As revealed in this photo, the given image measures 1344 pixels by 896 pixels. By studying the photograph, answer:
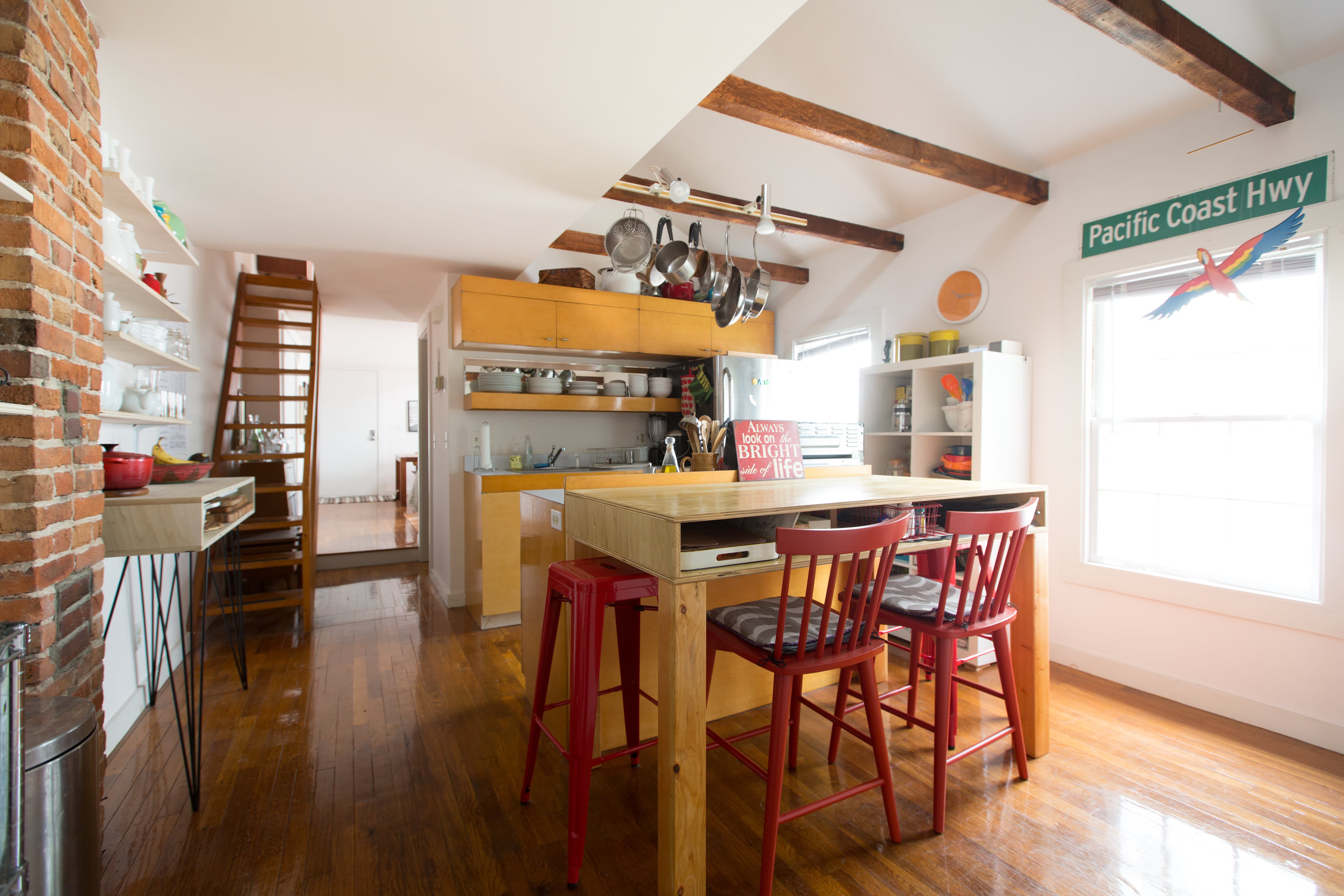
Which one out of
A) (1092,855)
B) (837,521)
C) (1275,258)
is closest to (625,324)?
(837,521)

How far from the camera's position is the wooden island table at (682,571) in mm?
1506

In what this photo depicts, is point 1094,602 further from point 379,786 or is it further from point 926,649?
point 379,786

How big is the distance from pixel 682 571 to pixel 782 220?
2724 millimetres

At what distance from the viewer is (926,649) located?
302cm

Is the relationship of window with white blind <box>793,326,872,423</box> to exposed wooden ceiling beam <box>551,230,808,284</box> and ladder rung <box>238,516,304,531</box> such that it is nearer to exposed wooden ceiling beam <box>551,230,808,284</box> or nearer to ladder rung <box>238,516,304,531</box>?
exposed wooden ceiling beam <box>551,230,808,284</box>

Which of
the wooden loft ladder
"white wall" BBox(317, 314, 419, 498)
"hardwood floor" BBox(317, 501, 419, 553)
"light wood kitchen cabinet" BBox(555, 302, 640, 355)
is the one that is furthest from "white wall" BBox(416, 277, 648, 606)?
"white wall" BBox(317, 314, 419, 498)

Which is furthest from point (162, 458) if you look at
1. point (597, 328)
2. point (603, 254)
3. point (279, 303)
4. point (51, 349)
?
point (603, 254)

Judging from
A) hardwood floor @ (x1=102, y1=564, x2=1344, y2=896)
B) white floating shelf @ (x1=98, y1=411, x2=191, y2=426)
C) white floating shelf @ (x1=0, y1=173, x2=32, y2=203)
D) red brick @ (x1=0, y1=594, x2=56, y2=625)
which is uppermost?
white floating shelf @ (x1=0, y1=173, x2=32, y2=203)

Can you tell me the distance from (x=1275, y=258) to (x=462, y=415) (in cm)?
453

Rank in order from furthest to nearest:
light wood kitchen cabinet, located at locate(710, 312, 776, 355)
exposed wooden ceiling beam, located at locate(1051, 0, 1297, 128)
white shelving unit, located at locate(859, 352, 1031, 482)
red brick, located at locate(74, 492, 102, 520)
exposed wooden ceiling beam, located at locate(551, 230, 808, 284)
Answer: light wood kitchen cabinet, located at locate(710, 312, 776, 355)
exposed wooden ceiling beam, located at locate(551, 230, 808, 284)
white shelving unit, located at locate(859, 352, 1031, 482)
exposed wooden ceiling beam, located at locate(1051, 0, 1297, 128)
red brick, located at locate(74, 492, 102, 520)

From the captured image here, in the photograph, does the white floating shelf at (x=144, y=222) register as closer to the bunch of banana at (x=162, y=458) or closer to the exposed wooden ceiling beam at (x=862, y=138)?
the bunch of banana at (x=162, y=458)

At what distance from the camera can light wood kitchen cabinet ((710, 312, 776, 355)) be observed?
16.9 ft

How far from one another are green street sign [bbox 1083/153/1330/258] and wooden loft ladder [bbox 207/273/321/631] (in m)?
4.69

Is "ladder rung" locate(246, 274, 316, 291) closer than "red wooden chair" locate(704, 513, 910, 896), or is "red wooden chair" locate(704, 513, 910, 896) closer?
"red wooden chair" locate(704, 513, 910, 896)
